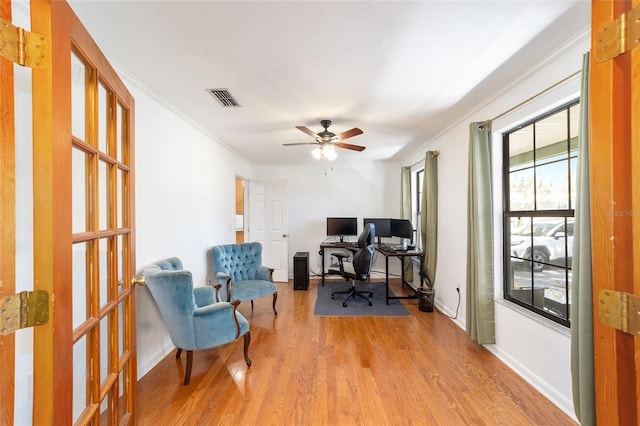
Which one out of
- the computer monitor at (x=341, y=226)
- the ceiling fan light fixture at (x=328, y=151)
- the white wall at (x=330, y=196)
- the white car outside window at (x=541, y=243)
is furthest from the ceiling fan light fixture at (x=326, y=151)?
the white wall at (x=330, y=196)

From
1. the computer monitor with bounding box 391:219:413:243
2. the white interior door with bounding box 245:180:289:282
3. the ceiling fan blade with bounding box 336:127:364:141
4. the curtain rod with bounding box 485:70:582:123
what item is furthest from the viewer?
the white interior door with bounding box 245:180:289:282

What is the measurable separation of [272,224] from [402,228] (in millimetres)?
2471

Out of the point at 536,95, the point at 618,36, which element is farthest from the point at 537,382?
the point at 618,36

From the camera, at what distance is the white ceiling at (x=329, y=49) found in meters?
1.35

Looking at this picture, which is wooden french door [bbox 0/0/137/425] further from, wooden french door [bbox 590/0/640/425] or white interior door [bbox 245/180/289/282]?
white interior door [bbox 245/180/289/282]

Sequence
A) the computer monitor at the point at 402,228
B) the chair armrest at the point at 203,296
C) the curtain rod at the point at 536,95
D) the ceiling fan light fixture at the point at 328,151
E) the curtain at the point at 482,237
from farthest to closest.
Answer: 1. the computer monitor at the point at 402,228
2. the ceiling fan light fixture at the point at 328,151
3. the chair armrest at the point at 203,296
4. the curtain at the point at 482,237
5. the curtain rod at the point at 536,95

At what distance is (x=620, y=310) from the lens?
0.68 meters

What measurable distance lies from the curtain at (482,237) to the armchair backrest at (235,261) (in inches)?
110

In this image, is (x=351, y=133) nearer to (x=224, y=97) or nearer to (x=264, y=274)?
(x=224, y=97)

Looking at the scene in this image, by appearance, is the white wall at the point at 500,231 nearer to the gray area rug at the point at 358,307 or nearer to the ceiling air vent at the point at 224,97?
the gray area rug at the point at 358,307

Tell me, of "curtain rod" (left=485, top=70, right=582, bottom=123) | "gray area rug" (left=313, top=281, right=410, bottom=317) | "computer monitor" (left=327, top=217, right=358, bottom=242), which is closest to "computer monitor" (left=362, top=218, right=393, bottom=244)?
"computer monitor" (left=327, top=217, right=358, bottom=242)

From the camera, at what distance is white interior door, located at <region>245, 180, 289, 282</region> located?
16.1 ft

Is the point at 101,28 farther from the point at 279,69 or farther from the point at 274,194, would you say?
the point at 274,194

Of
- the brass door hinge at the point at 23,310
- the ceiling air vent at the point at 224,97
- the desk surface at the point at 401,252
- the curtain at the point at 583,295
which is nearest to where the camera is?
the brass door hinge at the point at 23,310
